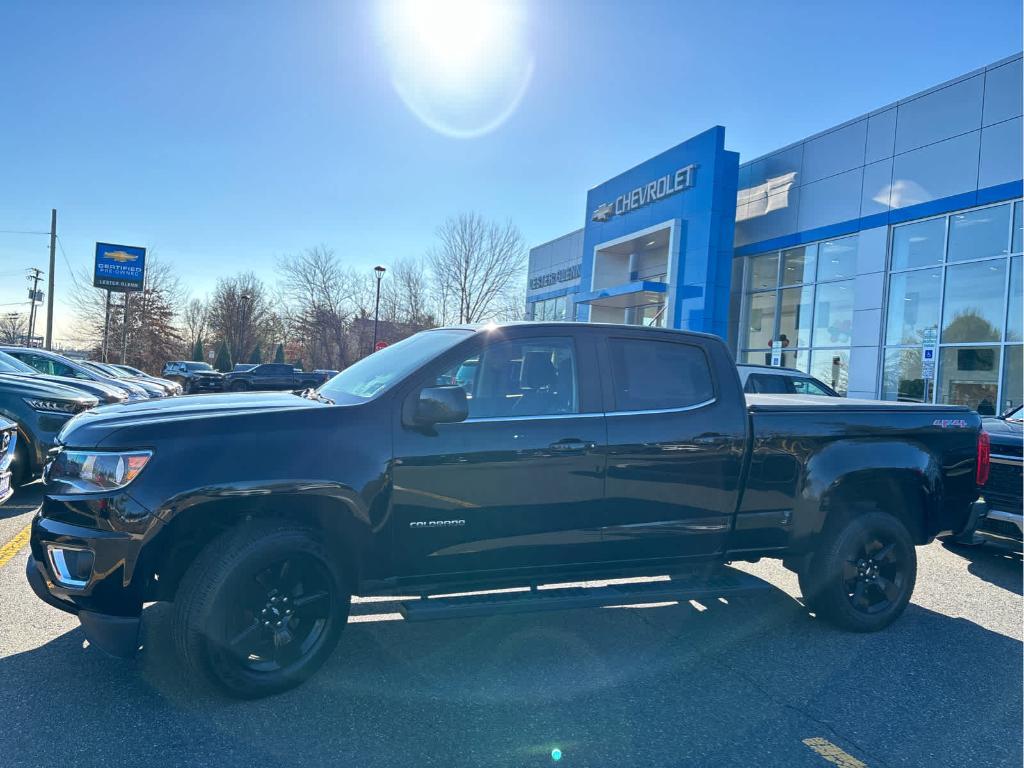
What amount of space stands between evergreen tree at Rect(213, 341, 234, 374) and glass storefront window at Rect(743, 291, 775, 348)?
144 ft

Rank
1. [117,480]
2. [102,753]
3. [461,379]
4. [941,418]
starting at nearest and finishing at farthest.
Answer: [102,753] < [117,480] < [461,379] < [941,418]

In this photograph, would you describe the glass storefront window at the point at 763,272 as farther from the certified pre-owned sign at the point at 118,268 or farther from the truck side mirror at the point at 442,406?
the certified pre-owned sign at the point at 118,268

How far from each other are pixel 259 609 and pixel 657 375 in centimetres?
262

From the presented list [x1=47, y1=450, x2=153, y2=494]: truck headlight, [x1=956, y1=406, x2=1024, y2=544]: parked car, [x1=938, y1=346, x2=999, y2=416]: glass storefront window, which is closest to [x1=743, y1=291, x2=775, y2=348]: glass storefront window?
[x1=938, y1=346, x2=999, y2=416]: glass storefront window

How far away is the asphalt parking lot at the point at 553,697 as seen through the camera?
2.80 m

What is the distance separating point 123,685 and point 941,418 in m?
5.33

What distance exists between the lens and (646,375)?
4.07 m

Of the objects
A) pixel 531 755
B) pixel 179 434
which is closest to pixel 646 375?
pixel 531 755

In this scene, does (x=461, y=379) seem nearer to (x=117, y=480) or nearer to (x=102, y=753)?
(x=117, y=480)

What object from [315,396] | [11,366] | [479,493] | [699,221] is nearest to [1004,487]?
[479,493]

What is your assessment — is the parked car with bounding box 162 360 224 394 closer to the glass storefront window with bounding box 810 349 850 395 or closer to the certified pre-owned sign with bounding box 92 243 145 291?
the certified pre-owned sign with bounding box 92 243 145 291

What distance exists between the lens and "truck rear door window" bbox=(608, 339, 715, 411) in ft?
13.0

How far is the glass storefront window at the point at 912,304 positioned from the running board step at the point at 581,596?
47.5ft

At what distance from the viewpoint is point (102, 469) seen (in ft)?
9.82
